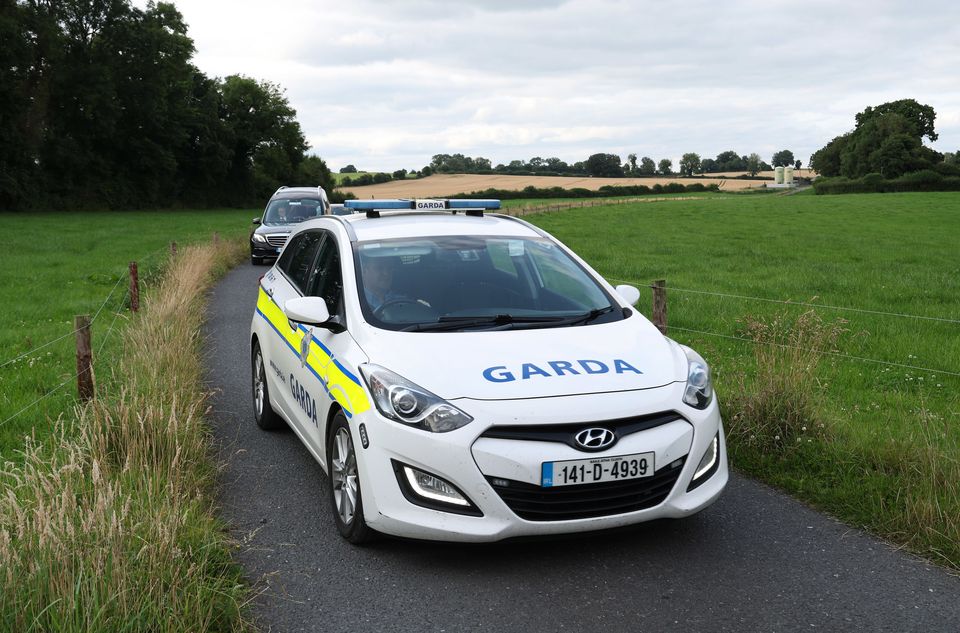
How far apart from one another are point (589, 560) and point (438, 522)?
0.84 meters

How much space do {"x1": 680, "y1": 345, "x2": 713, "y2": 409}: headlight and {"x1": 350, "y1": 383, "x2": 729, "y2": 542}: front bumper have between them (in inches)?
4.4

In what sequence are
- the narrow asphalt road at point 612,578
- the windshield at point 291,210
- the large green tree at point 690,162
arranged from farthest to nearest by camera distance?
the large green tree at point 690,162
the windshield at point 291,210
the narrow asphalt road at point 612,578

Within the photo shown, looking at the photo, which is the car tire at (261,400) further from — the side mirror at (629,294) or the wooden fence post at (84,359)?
the side mirror at (629,294)

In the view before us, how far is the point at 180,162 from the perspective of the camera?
2721 inches

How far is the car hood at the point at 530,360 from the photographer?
451cm

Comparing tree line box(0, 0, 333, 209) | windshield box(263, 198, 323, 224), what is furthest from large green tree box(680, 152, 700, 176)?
windshield box(263, 198, 323, 224)

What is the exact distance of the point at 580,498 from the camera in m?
4.40

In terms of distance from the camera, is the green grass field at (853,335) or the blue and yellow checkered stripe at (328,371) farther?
the green grass field at (853,335)

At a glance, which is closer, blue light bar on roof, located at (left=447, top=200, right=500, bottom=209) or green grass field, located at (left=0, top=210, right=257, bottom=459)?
blue light bar on roof, located at (left=447, top=200, right=500, bottom=209)

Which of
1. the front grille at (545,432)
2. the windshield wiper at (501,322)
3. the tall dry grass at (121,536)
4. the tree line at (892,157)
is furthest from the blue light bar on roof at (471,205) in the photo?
the tree line at (892,157)

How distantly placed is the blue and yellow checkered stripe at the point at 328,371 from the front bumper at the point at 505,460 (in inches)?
6.3

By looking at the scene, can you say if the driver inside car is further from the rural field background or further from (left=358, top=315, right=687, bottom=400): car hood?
the rural field background

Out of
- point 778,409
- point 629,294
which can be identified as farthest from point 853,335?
point 629,294

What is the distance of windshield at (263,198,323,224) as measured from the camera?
932 inches
